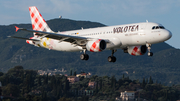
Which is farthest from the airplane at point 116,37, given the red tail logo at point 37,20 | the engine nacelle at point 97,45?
the red tail logo at point 37,20

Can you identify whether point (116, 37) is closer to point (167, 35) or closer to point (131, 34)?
point (131, 34)

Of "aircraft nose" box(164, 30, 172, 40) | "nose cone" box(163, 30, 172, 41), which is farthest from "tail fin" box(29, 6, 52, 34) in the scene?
"aircraft nose" box(164, 30, 172, 40)

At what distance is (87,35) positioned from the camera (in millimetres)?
61062

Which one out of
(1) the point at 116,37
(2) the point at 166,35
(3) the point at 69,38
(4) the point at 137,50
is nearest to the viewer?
(2) the point at 166,35

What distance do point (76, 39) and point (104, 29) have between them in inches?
200

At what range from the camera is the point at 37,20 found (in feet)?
236

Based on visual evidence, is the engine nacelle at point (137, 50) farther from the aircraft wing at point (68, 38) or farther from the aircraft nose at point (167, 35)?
the aircraft nose at point (167, 35)

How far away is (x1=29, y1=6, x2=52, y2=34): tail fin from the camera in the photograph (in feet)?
233

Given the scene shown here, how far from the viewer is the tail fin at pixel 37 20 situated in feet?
233

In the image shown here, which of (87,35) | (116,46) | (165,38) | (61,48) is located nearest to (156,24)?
(165,38)

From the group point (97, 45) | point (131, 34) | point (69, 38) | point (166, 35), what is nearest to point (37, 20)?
point (69, 38)

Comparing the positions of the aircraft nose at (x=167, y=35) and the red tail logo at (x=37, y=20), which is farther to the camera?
the red tail logo at (x=37, y=20)

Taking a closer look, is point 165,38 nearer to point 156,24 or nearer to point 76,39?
point 156,24

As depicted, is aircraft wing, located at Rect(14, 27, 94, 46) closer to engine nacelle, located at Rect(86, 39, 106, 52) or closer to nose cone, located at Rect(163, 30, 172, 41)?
engine nacelle, located at Rect(86, 39, 106, 52)
